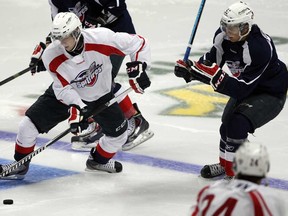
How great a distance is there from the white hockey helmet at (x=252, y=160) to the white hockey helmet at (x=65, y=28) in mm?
2108

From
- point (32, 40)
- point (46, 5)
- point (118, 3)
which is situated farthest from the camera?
point (46, 5)

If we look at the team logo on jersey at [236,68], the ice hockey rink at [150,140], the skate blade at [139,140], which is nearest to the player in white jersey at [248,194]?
the ice hockey rink at [150,140]

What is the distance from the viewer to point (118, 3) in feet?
19.3

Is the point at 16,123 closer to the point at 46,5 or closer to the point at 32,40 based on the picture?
the point at 32,40

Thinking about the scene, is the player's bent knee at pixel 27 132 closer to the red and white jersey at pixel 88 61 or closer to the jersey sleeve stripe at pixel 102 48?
the red and white jersey at pixel 88 61

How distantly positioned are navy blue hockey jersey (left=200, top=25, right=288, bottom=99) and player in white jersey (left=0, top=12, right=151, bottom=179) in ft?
1.25

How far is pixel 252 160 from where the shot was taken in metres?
2.76

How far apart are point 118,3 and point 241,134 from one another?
1505mm

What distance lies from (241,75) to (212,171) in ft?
2.03

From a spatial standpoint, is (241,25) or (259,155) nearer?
(259,155)

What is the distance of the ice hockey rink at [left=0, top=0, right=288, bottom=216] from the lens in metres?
4.77

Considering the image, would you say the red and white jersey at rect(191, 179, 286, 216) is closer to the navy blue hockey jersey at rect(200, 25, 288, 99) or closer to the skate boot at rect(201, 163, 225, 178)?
the navy blue hockey jersey at rect(200, 25, 288, 99)

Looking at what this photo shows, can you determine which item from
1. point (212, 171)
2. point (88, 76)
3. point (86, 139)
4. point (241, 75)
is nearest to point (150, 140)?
point (86, 139)

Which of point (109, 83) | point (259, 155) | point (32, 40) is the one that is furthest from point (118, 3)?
point (259, 155)
